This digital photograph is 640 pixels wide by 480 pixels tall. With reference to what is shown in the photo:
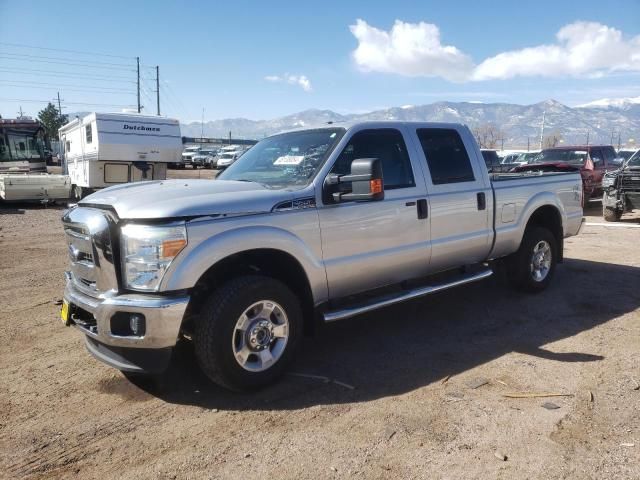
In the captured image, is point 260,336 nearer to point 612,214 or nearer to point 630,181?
point 630,181

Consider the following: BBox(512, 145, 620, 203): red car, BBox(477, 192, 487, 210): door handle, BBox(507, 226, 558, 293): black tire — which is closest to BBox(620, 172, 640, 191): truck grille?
BBox(512, 145, 620, 203): red car

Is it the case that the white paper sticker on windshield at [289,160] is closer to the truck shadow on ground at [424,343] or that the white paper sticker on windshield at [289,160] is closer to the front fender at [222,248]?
the front fender at [222,248]

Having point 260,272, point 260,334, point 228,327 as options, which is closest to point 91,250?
point 228,327

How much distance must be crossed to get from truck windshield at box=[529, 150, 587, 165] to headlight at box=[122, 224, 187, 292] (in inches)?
596

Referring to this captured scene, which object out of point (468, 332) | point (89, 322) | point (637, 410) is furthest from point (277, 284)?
point (637, 410)

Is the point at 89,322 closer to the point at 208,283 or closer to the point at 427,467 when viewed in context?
the point at 208,283

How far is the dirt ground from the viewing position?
2885 millimetres

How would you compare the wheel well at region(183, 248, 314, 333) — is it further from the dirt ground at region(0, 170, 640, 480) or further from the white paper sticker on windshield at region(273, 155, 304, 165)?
the white paper sticker on windshield at region(273, 155, 304, 165)

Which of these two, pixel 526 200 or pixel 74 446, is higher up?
pixel 526 200

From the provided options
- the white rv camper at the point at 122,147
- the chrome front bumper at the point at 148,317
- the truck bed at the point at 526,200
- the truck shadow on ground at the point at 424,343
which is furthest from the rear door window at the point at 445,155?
the white rv camper at the point at 122,147

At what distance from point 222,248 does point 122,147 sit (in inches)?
576

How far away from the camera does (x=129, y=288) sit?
335 cm

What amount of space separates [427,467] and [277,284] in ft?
5.05

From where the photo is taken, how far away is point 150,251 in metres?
3.25
